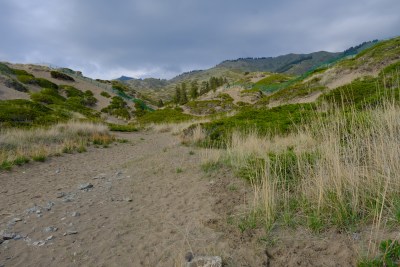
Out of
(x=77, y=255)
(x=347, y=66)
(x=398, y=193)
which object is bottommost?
(x=77, y=255)

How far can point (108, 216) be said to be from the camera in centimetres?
465

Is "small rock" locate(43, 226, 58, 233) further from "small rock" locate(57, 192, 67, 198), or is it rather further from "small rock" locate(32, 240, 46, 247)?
"small rock" locate(57, 192, 67, 198)

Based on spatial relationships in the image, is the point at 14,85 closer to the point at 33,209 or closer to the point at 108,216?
the point at 33,209

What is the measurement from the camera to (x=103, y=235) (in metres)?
3.93

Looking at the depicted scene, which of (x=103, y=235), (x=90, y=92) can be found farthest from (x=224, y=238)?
(x=90, y=92)

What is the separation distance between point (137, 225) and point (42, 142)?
10159 mm

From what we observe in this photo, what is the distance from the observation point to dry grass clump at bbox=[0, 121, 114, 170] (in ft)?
29.8

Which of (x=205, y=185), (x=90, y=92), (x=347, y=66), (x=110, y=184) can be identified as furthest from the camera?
(x=90, y=92)

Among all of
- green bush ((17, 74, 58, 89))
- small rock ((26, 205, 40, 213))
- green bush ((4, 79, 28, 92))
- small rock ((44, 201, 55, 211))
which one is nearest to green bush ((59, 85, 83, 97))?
green bush ((17, 74, 58, 89))

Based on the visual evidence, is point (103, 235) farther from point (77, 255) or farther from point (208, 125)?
point (208, 125)

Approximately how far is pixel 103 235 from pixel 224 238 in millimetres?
1875

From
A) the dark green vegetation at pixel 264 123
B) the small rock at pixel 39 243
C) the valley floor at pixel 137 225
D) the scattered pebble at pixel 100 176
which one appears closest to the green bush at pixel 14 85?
the dark green vegetation at pixel 264 123

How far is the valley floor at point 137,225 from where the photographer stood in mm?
3076

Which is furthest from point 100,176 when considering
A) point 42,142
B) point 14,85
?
point 14,85
